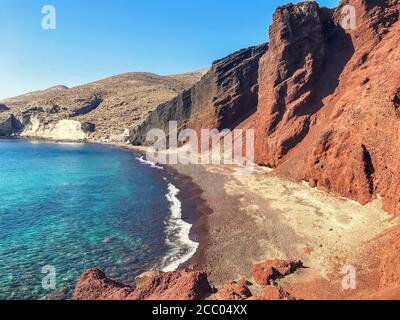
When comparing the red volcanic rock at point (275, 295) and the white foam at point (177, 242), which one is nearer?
the red volcanic rock at point (275, 295)

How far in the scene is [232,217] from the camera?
1170 inches

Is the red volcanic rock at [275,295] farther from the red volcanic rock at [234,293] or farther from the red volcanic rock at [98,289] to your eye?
the red volcanic rock at [98,289]

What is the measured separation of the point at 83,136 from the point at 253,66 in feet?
259

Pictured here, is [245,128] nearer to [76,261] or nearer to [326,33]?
[326,33]

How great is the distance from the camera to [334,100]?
140 ft

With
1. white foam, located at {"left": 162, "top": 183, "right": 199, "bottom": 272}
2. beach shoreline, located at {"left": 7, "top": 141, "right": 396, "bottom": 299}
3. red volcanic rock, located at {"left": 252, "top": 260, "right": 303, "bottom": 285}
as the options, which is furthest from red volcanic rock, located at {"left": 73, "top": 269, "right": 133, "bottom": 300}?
red volcanic rock, located at {"left": 252, "top": 260, "right": 303, "bottom": 285}

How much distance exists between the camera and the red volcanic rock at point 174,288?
12.9m

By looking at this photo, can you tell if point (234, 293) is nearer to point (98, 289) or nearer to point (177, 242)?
point (98, 289)

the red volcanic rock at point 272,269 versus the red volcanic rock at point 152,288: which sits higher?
the red volcanic rock at point 152,288

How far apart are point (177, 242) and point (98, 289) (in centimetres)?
1167

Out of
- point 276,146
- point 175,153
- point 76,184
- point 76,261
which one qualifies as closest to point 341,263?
point 76,261

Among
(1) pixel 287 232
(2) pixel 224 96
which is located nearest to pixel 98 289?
(1) pixel 287 232

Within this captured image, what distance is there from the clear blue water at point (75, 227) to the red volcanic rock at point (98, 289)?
4444mm

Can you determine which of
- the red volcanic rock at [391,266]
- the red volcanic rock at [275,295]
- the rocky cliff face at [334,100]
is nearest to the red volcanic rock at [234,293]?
the red volcanic rock at [275,295]
